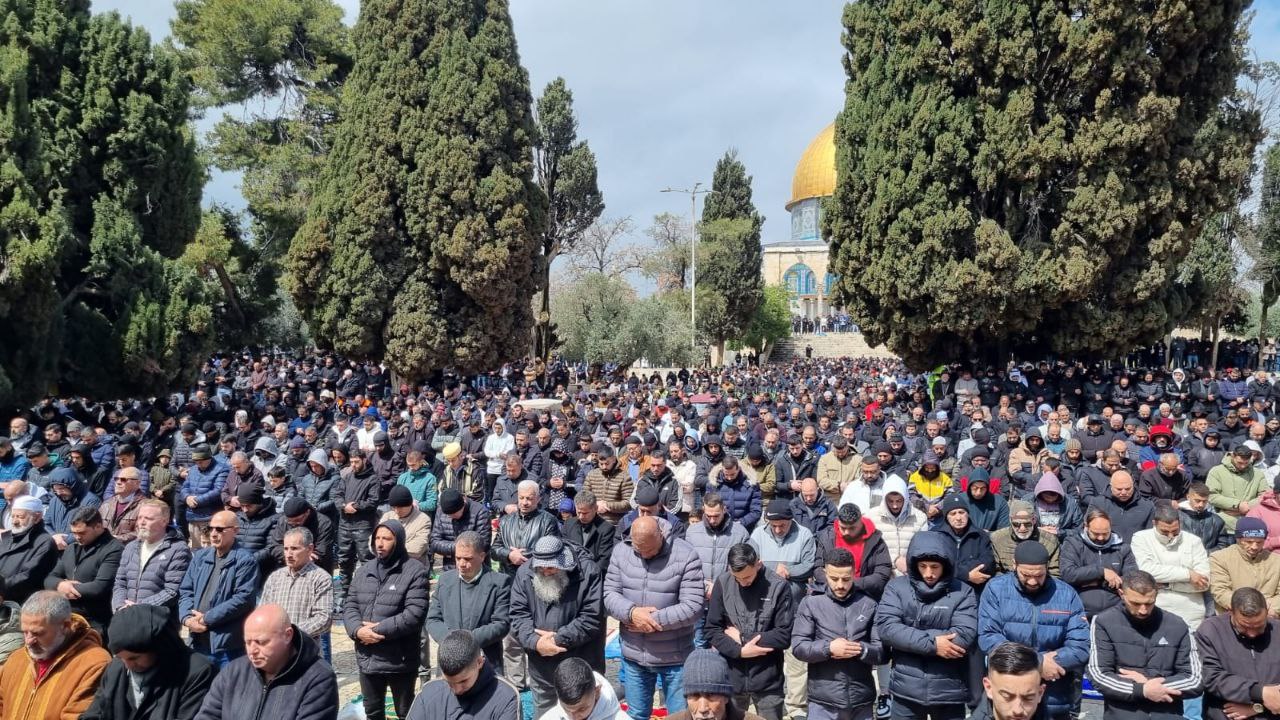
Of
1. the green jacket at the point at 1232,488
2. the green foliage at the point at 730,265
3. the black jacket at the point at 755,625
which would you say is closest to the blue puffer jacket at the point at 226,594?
the black jacket at the point at 755,625

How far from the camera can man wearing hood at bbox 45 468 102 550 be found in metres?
7.22

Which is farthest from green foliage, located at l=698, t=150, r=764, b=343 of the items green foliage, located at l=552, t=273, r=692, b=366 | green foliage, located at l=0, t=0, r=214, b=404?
green foliage, located at l=0, t=0, r=214, b=404

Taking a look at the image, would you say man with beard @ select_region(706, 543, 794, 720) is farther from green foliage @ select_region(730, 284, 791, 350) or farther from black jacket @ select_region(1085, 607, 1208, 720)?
green foliage @ select_region(730, 284, 791, 350)

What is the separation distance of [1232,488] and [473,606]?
687 cm

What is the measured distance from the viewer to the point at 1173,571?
18.4 feet

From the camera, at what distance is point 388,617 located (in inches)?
200

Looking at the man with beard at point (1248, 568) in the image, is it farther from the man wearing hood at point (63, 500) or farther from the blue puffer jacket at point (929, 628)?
the man wearing hood at point (63, 500)

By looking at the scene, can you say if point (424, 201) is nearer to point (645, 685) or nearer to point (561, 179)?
point (561, 179)

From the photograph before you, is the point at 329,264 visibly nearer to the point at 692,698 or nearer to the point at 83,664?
the point at 83,664

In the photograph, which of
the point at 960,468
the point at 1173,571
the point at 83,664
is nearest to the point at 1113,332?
the point at 960,468

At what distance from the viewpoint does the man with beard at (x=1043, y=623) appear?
4496mm

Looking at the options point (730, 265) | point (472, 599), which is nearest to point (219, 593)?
point (472, 599)

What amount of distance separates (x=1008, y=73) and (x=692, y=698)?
1702cm

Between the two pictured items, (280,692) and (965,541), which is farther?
(965,541)
